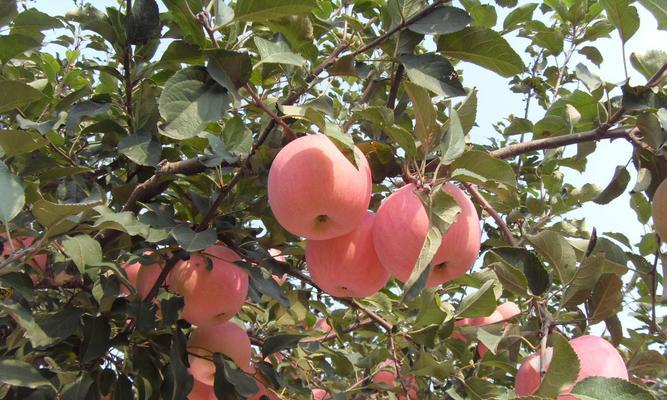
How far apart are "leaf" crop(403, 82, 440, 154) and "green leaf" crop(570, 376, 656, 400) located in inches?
22.0

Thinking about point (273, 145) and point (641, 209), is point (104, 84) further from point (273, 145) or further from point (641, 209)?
point (641, 209)

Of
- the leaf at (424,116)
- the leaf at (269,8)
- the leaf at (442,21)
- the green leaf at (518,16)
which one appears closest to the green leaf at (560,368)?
the leaf at (424,116)

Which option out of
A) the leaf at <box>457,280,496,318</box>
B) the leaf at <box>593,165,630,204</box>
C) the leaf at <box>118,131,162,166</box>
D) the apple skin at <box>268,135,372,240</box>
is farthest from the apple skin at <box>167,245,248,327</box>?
the leaf at <box>593,165,630,204</box>

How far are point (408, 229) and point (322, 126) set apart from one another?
0.91ft

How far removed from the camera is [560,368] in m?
1.11

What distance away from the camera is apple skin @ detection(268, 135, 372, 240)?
1308mm

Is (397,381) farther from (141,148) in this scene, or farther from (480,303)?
(141,148)

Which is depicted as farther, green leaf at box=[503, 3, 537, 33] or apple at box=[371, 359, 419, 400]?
apple at box=[371, 359, 419, 400]

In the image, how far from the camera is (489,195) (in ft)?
7.29

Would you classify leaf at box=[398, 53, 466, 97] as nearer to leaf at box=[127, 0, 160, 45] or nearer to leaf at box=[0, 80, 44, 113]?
leaf at box=[127, 0, 160, 45]

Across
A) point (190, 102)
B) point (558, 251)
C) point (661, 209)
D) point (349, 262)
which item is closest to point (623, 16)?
point (661, 209)

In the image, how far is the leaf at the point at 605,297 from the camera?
5.00 ft

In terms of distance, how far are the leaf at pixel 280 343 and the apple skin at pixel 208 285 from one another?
0.24 metres

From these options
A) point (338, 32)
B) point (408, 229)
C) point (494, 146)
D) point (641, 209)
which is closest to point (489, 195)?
point (641, 209)
